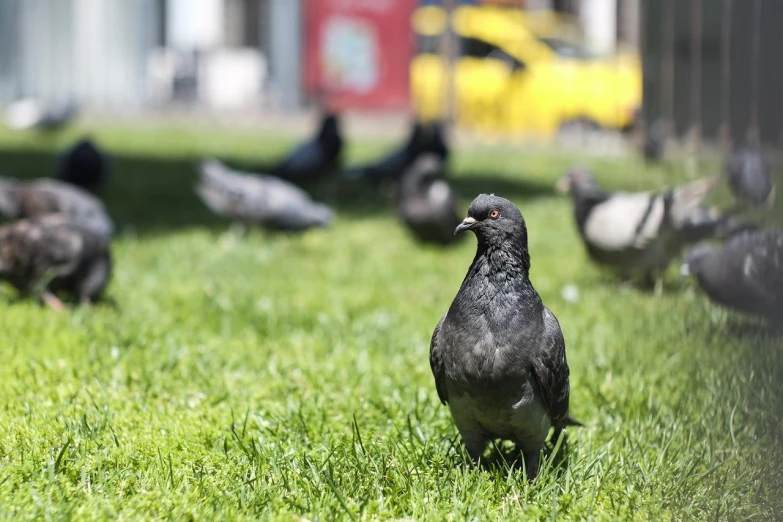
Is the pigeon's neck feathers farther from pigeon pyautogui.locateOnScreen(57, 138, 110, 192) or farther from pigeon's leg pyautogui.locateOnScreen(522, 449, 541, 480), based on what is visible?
pigeon pyautogui.locateOnScreen(57, 138, 110, 192)

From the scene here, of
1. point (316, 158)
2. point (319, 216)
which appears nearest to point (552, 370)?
point (319, 216)

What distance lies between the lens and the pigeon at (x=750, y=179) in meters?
6.64

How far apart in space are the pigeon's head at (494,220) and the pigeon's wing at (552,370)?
12.7 inches

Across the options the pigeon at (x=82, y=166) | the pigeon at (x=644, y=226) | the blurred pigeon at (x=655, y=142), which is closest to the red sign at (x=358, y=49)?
the blurred pigeon at (x=655, y=142)

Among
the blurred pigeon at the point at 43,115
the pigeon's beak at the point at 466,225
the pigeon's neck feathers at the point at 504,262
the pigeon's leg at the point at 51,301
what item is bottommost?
the pigeon's leg at the point at 51,301

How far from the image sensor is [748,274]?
4.71m

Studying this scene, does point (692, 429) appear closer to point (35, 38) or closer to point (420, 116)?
point (420, 116)

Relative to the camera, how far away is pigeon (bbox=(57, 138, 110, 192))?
885 cm

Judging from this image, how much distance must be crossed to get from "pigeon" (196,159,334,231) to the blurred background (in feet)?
18.3

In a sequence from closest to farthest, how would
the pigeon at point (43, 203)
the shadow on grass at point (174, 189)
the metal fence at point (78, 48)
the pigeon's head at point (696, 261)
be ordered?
the pigeon's head at point (696, 261) < the pigeon at point (43, 203) < the shadow on grass at point (174, 189) < the metal fence at point (78, 48)

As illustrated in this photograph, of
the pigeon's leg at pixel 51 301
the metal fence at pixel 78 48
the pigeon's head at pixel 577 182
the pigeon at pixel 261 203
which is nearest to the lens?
the pigeon's leg at pixel 51 301

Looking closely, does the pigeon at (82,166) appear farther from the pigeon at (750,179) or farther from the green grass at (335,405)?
the pigeon at (750,179)

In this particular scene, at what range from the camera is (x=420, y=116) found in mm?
15438

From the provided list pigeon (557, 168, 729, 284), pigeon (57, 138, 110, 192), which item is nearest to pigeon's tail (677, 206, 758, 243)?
pigeon (557, 168, 729, 284)
